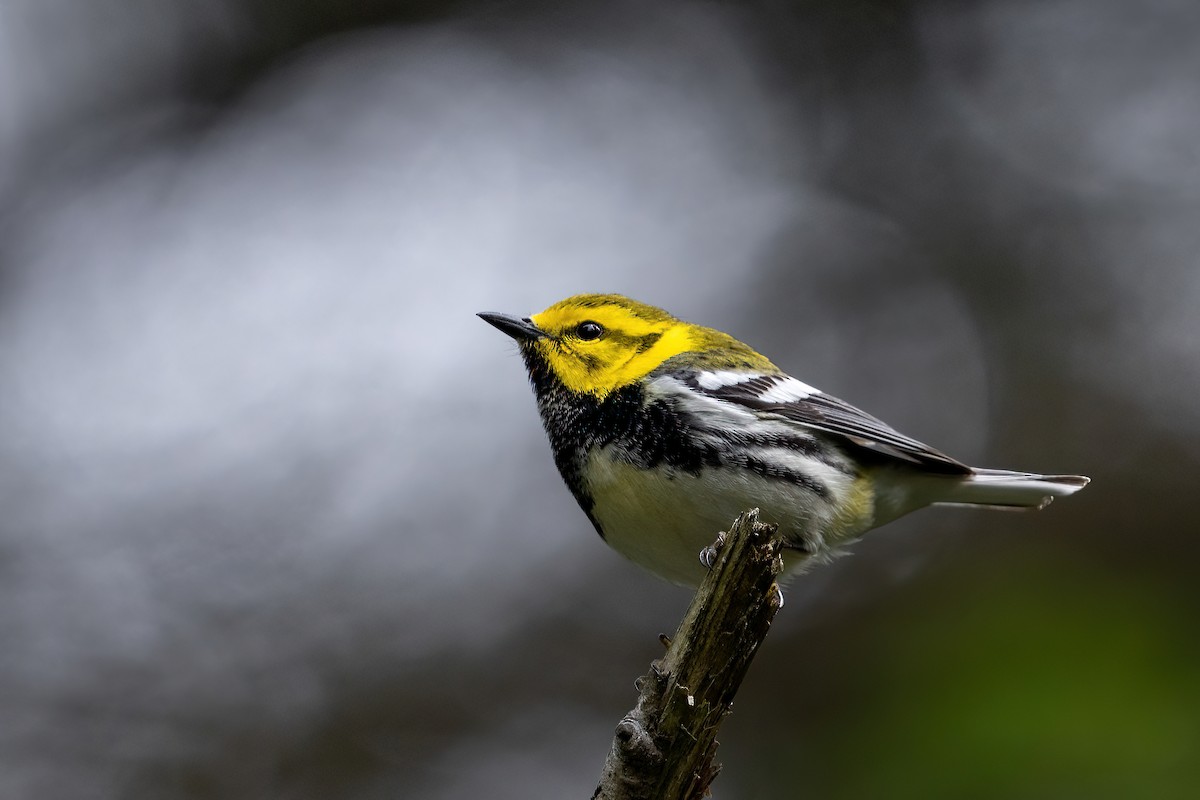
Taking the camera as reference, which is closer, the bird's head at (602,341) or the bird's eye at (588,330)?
the bird's head at (602,341)

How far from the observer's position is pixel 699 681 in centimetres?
237

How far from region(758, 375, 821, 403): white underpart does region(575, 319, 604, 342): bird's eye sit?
0.68 meters

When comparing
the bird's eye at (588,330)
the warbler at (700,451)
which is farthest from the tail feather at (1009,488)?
the bird's eye at (588,330)

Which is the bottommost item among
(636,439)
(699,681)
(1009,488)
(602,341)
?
(699,681)

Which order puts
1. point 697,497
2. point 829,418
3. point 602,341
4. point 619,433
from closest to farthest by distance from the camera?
point 697,497 → point 619,433 → point 829,418 → point 602,341

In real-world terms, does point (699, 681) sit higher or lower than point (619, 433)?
lower

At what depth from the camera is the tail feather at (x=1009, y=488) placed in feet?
11.5

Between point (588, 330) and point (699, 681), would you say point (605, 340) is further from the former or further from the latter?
point (699, 681)

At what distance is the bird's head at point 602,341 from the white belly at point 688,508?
42 centimetres

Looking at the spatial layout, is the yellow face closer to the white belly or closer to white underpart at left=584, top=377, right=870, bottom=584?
white underpart at left=584, top=377, right=870, bottom=584

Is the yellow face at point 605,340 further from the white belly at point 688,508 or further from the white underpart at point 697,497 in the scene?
the white belly at point 688,508

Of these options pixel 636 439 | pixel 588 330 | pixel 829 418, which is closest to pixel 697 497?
pixel 636 439

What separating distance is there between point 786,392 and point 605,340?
685 millimetres

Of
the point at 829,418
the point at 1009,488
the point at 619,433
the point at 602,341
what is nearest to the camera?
the point at 619,433
